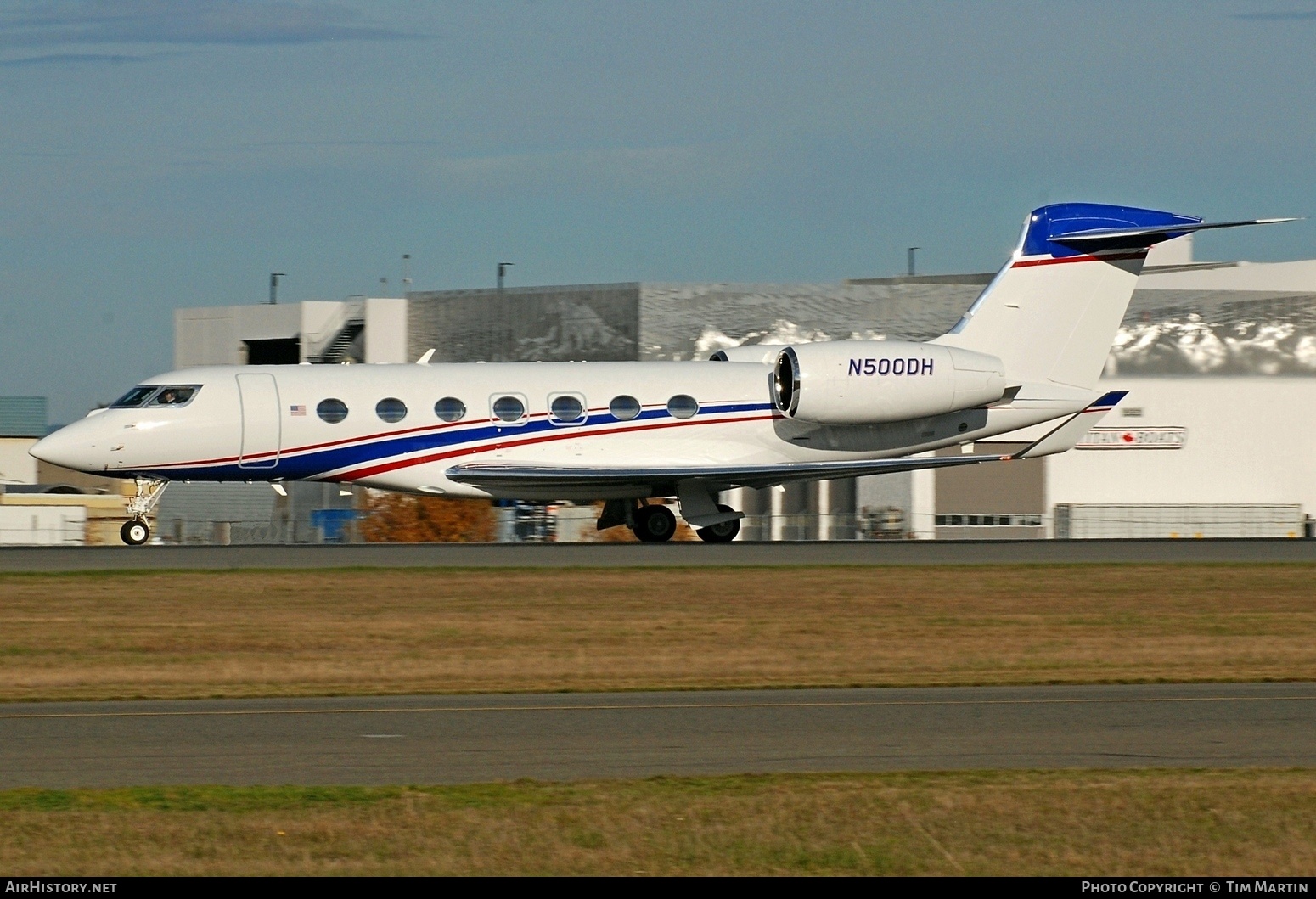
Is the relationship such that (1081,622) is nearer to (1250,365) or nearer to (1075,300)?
(1075,300)

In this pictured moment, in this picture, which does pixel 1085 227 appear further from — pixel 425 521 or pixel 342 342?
pixel 342 342

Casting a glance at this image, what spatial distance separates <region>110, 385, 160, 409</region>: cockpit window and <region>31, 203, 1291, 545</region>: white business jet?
43 millimetres

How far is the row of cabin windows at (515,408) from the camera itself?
92.1 ft

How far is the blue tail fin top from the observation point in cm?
2930

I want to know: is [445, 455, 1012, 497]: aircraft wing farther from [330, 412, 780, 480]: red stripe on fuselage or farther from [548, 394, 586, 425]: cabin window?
[548, 394, 586, 425]: cabin window

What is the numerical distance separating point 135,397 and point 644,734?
62.9 feet

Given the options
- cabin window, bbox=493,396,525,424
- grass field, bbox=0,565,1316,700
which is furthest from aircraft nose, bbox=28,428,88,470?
cabin window, bbox=493,396,525,424

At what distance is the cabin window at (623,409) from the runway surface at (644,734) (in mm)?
14858

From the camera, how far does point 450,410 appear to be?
92.4ft

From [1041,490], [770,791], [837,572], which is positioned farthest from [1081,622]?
[1041,490]

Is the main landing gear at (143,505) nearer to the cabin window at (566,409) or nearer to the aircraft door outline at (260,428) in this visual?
the aircraft door outline at (260,428)

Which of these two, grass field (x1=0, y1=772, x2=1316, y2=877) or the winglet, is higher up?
the winglet

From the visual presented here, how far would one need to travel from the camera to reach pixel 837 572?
2345 centimetres

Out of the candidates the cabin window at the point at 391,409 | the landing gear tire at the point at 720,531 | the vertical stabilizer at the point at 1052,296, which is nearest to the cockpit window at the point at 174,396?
the cabin window at the point at 391,409
